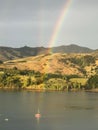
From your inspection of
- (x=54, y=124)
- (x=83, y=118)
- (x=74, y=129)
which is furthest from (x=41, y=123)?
(x=83, y=118)

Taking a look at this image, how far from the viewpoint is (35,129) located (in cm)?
7244

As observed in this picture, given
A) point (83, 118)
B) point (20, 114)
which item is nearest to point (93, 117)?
point (83, 118)

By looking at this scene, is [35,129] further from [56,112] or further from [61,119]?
[56,112]

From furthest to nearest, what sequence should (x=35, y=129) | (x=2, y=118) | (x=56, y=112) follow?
(x=56, y=112), (x=2, y=118), (x=35, y=129)

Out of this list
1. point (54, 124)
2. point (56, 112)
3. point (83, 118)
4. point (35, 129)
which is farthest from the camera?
point (56, 112)

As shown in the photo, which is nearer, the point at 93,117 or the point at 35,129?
the point at 35,129

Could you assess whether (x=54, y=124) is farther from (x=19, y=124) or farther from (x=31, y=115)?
(x=31, y=115)

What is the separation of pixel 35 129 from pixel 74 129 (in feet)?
21.9

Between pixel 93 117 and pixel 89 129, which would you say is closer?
pixel 89 129

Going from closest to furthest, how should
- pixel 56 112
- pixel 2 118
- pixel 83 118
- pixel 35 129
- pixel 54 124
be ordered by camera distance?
pixel 35 129 → pixel 54 124 → pixel 2 118 → pixel 83 118 → pixel 56 112

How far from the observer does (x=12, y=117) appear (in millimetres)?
87562

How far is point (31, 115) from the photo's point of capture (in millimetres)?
93188

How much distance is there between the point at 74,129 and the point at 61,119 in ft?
43.3

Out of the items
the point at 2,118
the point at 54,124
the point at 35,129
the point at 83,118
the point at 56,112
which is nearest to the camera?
the point at 35,129
